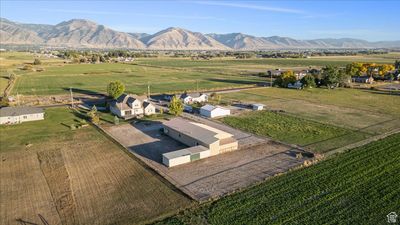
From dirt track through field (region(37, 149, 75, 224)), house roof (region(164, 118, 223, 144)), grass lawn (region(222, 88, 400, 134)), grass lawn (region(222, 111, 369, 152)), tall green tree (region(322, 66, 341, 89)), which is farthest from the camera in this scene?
tall green tree (region(322, 66, 341, 89))

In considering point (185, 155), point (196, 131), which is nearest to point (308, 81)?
point (196, 131)

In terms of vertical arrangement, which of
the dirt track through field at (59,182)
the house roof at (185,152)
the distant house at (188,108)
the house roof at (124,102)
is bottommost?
the dirt track through field at (59,182)

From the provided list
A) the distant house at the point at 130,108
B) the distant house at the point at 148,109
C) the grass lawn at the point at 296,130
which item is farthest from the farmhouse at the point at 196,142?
the distant house at the point at 130,108

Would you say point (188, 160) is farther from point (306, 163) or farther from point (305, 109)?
point (305, 109)

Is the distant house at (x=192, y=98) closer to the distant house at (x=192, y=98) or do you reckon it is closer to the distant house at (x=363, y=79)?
the distant house at (x=192, y=98)

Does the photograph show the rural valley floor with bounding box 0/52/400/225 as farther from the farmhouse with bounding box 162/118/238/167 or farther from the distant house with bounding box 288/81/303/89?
the distant house with bounding box 288/81/303/89

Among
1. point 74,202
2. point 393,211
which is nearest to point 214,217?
point 74,202

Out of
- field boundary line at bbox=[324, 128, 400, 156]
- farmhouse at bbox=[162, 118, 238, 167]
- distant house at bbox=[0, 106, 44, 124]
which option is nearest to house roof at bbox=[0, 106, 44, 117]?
distant house at bbox=[0, 106, 44, 124]

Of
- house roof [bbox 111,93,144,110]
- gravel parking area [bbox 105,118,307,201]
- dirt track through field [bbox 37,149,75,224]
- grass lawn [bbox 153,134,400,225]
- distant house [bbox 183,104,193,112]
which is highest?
house roof [bbox 111,93,144,110]
